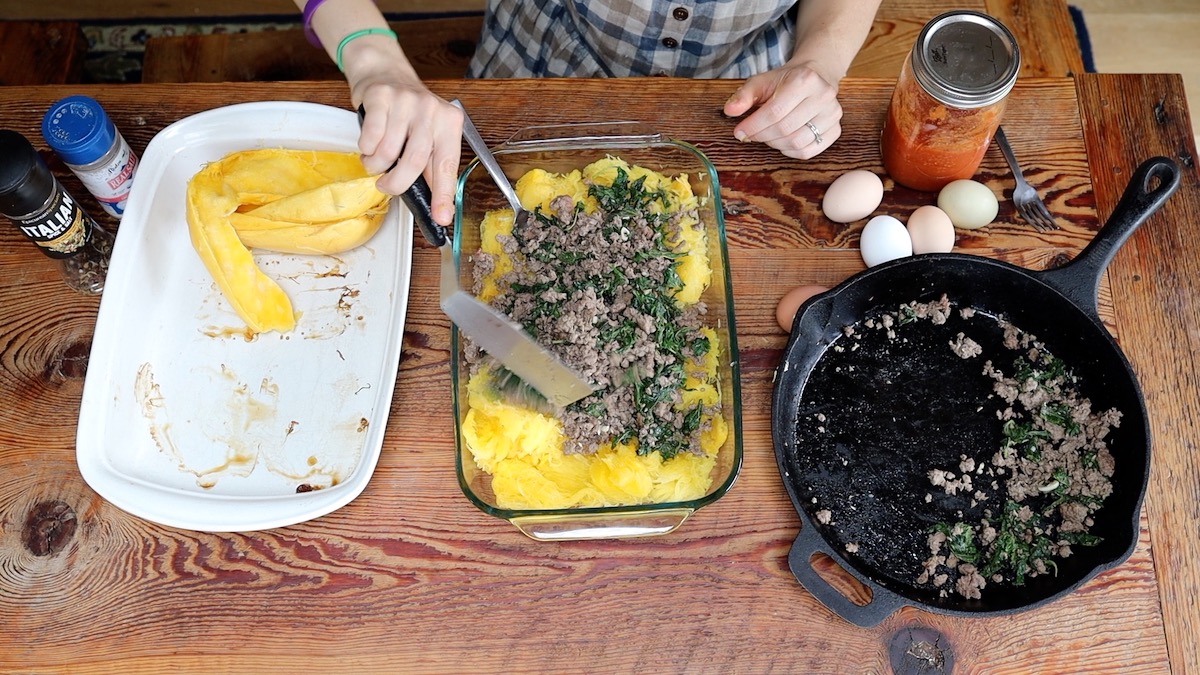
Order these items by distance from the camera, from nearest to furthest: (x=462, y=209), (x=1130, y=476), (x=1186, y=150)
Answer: (x=1130, y=476) < (x=462, y=209) < (x=1186, y=150)

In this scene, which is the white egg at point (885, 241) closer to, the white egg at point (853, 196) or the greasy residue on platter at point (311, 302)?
the white egg at point (853, 196)

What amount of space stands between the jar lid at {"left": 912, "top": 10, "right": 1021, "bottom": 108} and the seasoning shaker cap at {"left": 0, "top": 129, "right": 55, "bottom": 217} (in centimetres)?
120

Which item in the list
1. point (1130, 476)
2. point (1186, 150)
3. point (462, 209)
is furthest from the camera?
point (1186, 150)

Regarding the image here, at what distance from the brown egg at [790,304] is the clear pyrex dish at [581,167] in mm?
121

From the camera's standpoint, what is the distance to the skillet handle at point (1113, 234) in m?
1.22

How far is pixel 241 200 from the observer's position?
130 cm

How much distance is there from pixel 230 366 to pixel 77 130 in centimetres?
39

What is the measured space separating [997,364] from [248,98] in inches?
49.3

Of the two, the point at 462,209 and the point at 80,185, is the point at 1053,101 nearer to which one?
the point at 462,209

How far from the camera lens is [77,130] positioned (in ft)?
4.03

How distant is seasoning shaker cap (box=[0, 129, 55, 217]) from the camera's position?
1.14 meters

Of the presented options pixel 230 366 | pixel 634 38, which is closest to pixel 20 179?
pixel 230 366

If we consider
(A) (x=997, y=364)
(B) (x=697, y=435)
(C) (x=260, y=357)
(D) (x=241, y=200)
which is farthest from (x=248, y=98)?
(A) (x=997, y=364)

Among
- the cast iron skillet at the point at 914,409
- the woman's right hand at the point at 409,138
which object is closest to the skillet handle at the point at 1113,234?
the cast iron skillet at the point at 914,409
